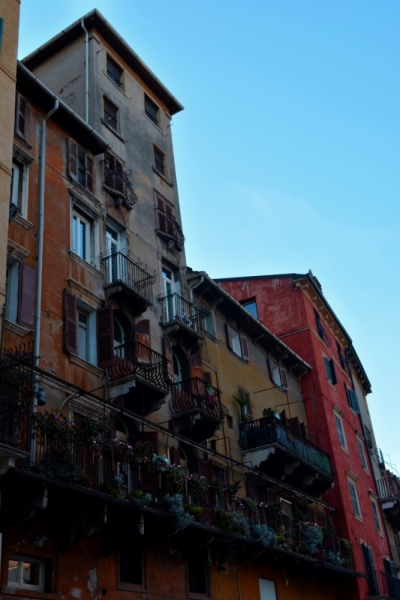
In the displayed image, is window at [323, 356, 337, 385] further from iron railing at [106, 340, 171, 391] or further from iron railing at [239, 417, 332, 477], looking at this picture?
iron railing at [106, 340, 171, 391]

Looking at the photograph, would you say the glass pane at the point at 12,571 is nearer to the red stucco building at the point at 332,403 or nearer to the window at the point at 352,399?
the red stucco building at the point at 332,403

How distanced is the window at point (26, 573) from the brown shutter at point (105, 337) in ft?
16.6

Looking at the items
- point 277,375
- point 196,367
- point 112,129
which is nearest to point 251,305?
point 277,375

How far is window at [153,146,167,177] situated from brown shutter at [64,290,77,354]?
376 inches

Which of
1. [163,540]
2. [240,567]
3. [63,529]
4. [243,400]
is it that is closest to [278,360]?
[243,400]

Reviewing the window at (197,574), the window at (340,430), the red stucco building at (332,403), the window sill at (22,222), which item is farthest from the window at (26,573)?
the window at (340,430)

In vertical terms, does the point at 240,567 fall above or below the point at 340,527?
below

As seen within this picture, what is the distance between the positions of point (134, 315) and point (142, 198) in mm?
5055

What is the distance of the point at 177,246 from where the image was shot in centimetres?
2355

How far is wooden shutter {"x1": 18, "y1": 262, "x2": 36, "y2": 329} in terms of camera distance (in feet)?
50.3

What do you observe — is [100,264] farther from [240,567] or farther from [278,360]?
[278,360]

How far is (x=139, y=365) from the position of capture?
17.7 m

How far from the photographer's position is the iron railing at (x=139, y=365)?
17.5 meters

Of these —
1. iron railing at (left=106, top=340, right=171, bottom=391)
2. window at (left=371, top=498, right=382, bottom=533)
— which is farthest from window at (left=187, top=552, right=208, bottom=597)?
window at (left=371, top=498, right=382, bottom=533)
